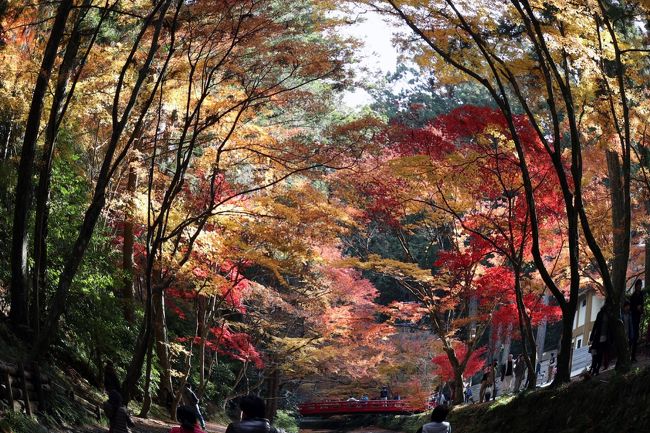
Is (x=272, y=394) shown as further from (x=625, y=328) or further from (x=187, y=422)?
(x=187, y=422)

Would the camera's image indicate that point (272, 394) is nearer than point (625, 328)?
No

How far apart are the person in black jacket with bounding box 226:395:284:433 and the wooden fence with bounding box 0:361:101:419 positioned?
6.28m

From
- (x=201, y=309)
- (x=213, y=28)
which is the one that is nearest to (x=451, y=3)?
(x=213, y=28)

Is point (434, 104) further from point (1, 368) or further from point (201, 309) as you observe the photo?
point (1, 368)

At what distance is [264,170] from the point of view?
19.9 m

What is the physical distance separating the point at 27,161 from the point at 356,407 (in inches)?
850

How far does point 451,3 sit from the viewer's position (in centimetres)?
1246

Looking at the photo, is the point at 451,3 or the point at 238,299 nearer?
the point at 451,3

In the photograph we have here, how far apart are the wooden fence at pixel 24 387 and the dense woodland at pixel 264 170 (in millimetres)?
560

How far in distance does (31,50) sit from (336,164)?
7448 millimetres

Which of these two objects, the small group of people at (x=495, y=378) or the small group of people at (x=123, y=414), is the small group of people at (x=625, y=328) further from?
the small group of people at (x=123, y=414)

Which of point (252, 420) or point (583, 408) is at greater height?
point (252, 420)

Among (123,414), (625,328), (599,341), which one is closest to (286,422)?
(599,341)

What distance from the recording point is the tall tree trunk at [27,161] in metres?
13.2
